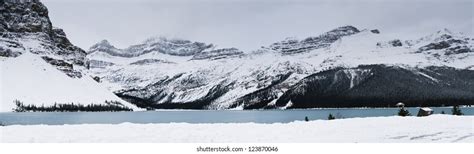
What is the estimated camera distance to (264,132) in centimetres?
1432

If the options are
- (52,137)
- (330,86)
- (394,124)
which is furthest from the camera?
(330,86)

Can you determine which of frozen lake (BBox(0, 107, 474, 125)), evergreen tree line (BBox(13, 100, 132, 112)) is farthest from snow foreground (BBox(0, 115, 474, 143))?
evergreen tree line (BBox(13, 100, 132, 112))

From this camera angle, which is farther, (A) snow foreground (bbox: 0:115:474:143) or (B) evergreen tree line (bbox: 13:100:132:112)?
(B) evergreen tree line (bbox: 13:100:132:112)

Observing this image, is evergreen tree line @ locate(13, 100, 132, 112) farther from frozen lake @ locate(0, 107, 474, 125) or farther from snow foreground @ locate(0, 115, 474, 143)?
snow foreground @ locate(0, 115, 474, 143)

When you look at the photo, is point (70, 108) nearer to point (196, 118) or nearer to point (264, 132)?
point (196, 118)

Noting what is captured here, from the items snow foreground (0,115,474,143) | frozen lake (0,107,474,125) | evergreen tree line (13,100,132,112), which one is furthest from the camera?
evergreen tree line (13,100,132,112)

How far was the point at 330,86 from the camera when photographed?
15800cm

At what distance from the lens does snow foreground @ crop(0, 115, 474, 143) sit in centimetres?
1344

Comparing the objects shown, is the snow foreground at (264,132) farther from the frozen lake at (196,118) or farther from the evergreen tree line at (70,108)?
the evergreen tree line at (70,108)
